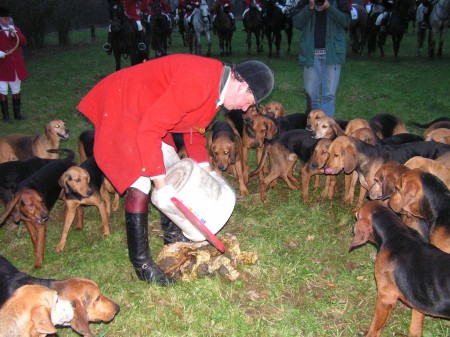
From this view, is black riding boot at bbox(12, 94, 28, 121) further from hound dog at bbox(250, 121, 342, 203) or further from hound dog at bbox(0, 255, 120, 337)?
hound dog at bbox(0, 255, 120, 337)

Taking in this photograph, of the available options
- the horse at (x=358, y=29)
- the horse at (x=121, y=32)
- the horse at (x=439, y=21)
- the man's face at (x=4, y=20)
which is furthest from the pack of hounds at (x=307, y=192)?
the horse at (x=358, y=29)

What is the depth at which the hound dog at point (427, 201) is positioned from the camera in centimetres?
363

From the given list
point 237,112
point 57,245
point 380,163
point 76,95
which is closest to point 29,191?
point 57,245

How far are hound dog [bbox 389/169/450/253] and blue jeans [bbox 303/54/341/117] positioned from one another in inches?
148

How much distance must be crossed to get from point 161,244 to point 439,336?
2.97 meters

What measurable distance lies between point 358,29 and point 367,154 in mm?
14219

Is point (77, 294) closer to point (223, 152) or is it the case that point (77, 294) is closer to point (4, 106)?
point (223, 152)

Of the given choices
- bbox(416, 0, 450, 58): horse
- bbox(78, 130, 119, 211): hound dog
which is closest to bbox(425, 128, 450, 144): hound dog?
bbox(78, 130, 119, 211): hound dog

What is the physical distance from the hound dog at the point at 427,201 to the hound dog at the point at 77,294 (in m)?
2.69

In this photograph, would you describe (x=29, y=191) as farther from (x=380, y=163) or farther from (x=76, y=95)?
(x=76, y=95)

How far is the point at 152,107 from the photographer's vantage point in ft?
10.5

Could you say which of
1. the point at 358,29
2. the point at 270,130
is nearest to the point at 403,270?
the point at 270,130

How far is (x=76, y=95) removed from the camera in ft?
41.0

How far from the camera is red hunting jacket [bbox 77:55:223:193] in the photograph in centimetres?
321
